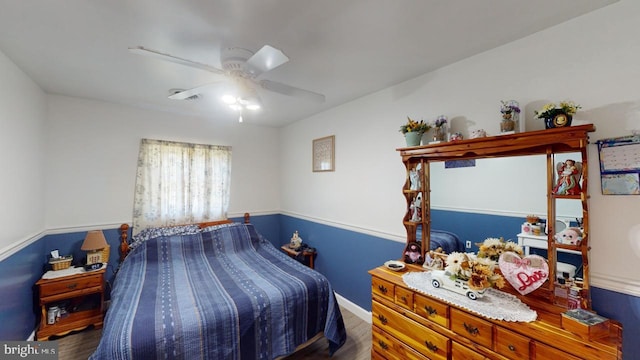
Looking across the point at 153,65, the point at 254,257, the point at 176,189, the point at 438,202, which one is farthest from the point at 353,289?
the point at 153,65

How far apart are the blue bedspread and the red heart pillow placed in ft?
4.51

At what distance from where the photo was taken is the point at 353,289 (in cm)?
297

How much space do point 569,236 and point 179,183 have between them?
3.91 metres

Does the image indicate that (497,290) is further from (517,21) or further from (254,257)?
(254,257)

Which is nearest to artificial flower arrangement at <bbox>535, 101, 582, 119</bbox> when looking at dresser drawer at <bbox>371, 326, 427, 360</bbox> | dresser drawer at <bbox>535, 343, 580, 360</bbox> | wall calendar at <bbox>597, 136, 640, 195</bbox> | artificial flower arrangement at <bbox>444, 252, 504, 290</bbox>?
wall calendar at <bbox>597, 136, 640, 195</bbox>

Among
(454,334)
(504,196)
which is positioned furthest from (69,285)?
(504,196)

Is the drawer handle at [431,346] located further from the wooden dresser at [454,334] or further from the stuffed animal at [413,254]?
the stuffed animal at [413,254]

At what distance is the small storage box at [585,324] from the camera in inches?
44.5

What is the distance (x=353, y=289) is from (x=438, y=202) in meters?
1.52

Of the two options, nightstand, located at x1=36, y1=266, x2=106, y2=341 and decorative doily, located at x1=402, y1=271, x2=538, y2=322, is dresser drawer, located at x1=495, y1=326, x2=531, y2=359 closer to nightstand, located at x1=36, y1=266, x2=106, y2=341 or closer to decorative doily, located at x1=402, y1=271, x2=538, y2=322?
decorative doily, located at x1=402, y1=271, x2=538, y2=322

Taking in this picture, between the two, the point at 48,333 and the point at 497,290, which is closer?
the point at 497,290

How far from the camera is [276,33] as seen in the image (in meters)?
1.57

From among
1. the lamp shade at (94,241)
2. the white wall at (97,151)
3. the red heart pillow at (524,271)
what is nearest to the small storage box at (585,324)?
the red heart pillow at (524,271)

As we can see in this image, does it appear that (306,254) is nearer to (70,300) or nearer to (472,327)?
(472,327)
